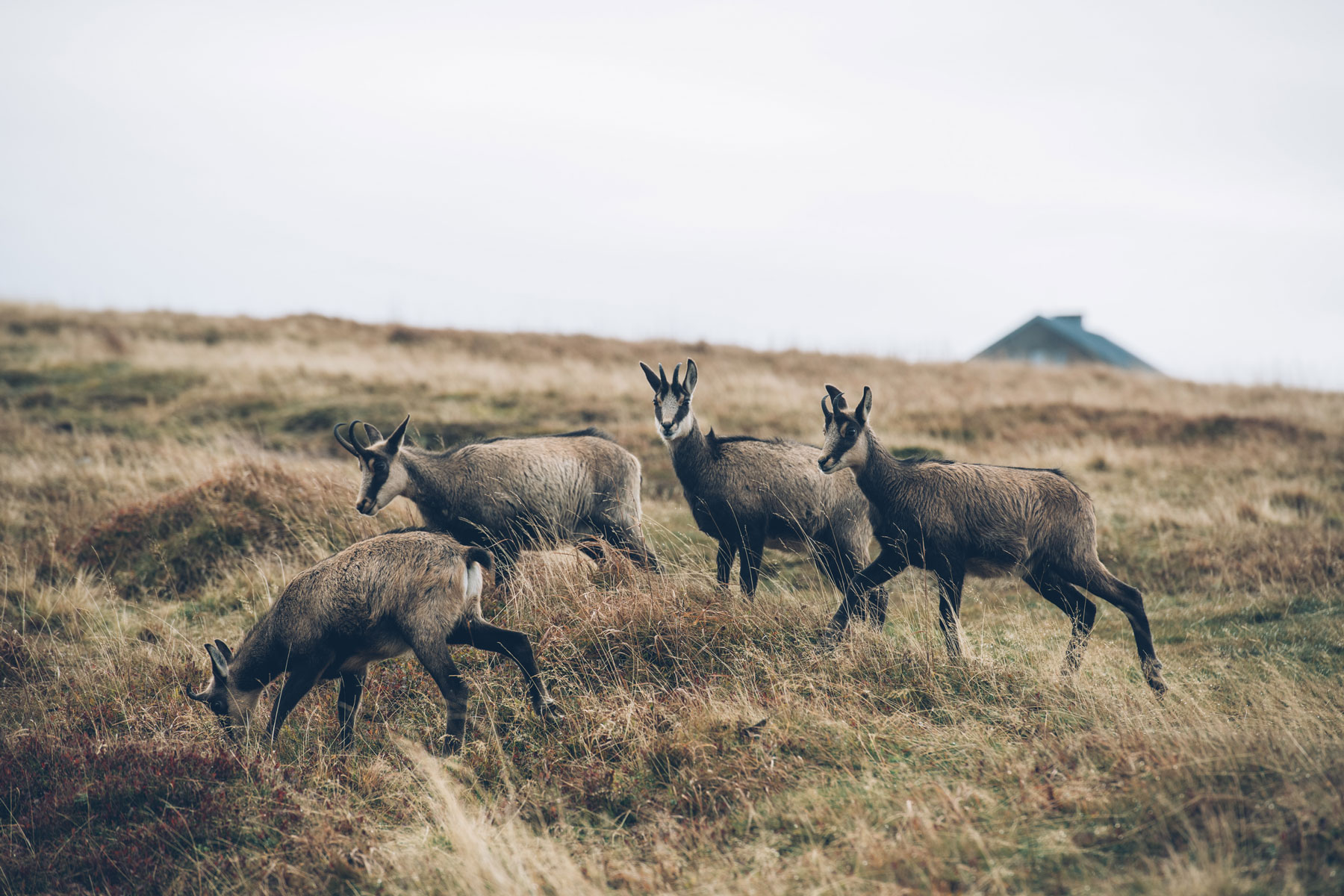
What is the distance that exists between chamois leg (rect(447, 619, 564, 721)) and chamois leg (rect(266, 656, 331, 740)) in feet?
3.15

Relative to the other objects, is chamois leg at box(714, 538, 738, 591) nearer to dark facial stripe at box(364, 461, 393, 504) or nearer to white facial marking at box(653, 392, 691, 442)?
white facial marking at box(653, 392, 691, 442)

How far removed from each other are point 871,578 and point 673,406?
2590 mm

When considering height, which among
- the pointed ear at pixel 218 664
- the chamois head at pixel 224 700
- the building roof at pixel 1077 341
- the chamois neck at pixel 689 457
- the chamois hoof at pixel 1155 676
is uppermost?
the building roof at pixel 1077 341

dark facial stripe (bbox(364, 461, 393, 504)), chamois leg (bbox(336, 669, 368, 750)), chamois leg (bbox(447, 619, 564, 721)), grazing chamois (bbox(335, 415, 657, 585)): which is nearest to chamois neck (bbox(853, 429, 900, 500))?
grazing chamois (bbox(335, 415, 657, 585))

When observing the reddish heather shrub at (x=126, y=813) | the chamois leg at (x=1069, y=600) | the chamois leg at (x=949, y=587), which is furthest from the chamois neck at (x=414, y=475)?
the chamois leg at (x=1069, y=600)

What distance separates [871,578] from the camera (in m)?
7.18

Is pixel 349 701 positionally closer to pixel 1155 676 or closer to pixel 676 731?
pixel 676 731

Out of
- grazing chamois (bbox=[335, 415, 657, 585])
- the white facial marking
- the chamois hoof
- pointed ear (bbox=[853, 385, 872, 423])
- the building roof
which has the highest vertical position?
the building roof

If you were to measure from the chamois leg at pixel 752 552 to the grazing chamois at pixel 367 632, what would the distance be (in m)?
2.54

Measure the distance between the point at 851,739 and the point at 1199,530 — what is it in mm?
8720

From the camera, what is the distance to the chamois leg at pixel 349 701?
246 inches

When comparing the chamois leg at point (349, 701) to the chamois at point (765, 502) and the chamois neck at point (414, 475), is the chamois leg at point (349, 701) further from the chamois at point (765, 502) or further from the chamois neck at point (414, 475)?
the chamois at point (765, 502)

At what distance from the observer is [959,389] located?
84.5 ft

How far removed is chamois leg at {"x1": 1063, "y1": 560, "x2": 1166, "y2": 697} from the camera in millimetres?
6688
